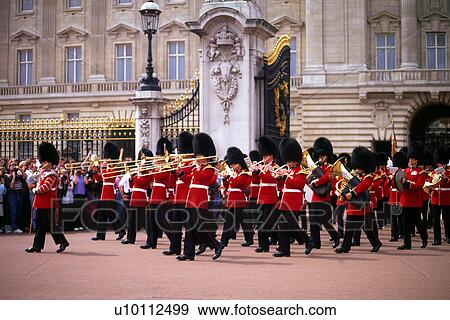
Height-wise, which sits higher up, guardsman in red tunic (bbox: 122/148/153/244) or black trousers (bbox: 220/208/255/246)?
guardsman in red tunic (bbox: 122/148/153/244)

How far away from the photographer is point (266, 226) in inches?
454

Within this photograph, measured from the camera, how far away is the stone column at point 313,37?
30.5 m

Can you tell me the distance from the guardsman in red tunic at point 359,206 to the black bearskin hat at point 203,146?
2173 millimetres

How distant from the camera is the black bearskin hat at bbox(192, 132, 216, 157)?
1048 cm

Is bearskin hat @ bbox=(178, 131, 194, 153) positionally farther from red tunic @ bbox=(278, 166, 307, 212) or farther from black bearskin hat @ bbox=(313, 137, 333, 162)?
black bearskin hat @ bbox=(313, 137, 333, 162)

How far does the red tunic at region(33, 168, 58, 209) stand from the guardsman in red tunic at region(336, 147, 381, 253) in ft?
13.5

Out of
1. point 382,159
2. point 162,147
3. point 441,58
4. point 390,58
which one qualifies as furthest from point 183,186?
point 441,58

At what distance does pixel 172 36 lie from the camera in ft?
113

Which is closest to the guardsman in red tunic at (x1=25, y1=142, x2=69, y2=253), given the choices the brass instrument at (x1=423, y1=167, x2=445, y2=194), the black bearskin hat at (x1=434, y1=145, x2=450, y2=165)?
the brass instrument at (x1=423, y1=167, x2=445, y2=194)

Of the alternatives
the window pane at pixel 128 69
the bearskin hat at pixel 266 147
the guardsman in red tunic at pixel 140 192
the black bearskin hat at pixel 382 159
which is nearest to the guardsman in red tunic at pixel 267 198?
the bearskin hat at pixel 266 147

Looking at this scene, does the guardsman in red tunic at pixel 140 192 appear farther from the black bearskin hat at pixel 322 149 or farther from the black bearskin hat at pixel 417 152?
the black bearskin hat at pixel 417 152

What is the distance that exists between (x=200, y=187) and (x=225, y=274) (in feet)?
5.84

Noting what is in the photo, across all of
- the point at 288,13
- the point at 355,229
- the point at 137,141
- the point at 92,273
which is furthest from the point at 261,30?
the point at 288,13

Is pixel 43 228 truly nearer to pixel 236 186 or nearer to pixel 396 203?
pixel 236 186
